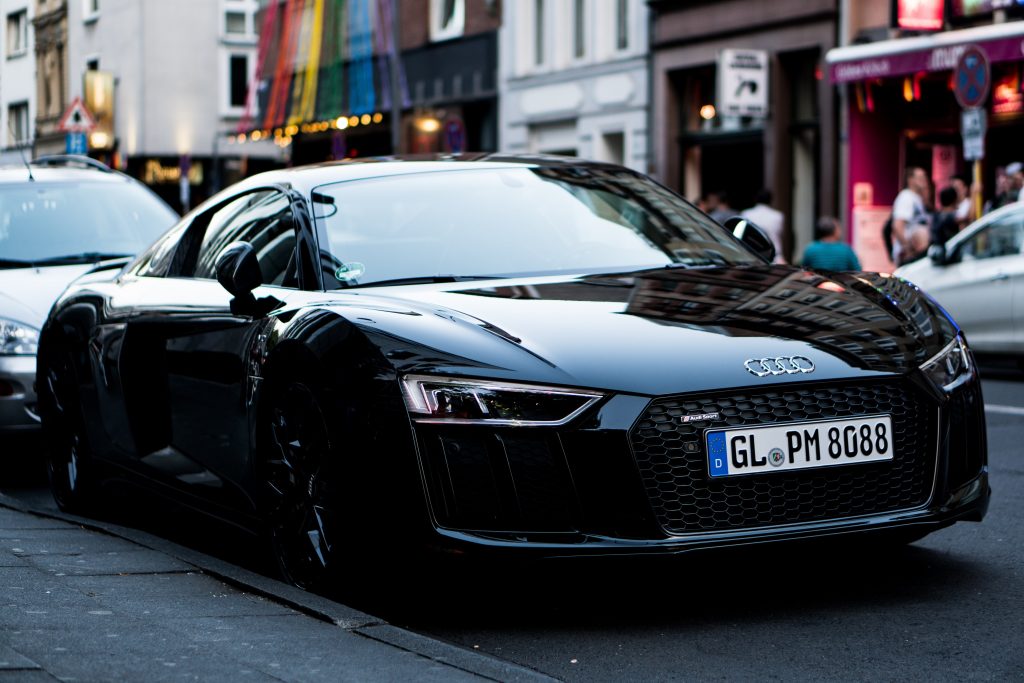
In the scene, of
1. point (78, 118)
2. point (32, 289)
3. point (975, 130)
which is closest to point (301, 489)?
point (32, 289)

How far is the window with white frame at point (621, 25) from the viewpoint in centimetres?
3228

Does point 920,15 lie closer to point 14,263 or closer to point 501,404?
point 14,263

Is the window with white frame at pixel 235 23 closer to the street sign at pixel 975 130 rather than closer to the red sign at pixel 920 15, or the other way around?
the red sign at pixel 920 15

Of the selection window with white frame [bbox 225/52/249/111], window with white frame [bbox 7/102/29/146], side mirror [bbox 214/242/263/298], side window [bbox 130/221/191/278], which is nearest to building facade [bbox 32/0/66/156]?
window with white frame [bbox 7/102/29/146]

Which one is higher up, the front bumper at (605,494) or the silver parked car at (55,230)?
the silver parked car at (55,230)

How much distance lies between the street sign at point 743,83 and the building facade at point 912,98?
119cm

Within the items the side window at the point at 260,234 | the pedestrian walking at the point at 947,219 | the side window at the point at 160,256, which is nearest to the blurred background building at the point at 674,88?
the pedestrian walking at the point at 947,219

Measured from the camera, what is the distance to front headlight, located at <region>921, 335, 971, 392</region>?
537 cm

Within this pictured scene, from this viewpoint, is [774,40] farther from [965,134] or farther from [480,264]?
[480,264]

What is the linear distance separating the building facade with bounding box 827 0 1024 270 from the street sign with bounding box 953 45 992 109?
2350 millimetres

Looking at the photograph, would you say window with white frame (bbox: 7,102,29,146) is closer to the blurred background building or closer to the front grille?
the blurred background building

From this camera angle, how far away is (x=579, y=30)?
110 feet

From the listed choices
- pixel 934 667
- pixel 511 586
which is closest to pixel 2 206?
pixel 511 586

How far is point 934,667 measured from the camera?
4.63 m
